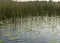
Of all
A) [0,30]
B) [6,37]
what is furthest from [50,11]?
[6,37]

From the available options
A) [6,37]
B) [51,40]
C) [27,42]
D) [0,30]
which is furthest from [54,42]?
[0,30]

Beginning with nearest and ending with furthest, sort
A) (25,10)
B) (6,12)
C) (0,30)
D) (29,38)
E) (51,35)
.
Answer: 1. (29,38)
2. (51,35)
3. (0,30)
4. (6,12)
5. (25,10)

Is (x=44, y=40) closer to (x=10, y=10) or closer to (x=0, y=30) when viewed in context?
(x=0, y=30)

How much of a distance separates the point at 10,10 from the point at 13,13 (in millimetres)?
205

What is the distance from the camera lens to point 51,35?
440 cm

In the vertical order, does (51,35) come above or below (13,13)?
Answer: below

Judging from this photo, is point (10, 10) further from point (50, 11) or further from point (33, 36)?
point (33, 36)

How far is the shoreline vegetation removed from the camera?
25.8 feet

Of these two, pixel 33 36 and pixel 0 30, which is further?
pixel 0 30

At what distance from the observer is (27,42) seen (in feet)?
12.4

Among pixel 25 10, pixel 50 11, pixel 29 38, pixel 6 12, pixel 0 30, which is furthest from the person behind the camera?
pixel 50 11

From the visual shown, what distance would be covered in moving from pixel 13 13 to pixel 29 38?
412cm

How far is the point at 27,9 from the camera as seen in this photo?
884cm

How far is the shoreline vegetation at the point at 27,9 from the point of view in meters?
7.87
